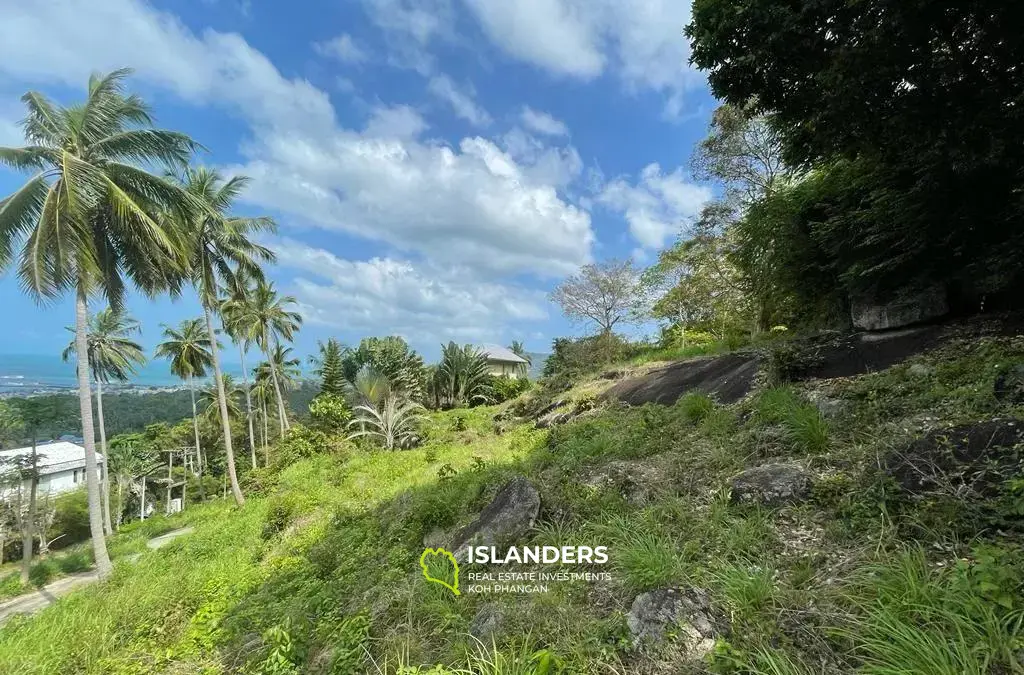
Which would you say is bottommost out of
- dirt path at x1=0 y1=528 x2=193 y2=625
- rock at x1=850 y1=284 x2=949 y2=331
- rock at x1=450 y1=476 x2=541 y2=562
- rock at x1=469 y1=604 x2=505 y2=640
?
dirt path at x1=0 y1=528 x2=193 y2=625

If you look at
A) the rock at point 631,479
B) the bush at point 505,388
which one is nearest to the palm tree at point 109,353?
the bush at point 505,388

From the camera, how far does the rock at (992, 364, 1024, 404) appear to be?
3.45 metres

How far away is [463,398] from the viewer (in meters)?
32.2

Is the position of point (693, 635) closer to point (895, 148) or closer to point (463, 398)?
point (895, 148)

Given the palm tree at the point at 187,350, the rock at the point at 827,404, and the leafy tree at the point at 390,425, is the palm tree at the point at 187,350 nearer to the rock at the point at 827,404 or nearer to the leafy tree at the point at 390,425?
the leafy tree at the point at 390,425

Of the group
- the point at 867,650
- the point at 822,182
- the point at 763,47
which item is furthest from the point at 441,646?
the point at 822,182

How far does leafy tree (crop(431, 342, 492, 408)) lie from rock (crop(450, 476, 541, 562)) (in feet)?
87.2

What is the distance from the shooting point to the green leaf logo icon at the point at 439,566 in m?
3.95

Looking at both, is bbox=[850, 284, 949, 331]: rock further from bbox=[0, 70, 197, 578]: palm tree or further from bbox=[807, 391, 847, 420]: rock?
bbox=[0, 70, 197, 578]: palm tree

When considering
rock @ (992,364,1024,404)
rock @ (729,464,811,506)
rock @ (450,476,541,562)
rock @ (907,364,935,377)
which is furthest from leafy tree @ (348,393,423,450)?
rock @ (992,364,1024,404)

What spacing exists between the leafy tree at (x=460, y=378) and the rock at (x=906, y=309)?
26.2m

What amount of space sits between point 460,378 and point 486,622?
2929 centimetres

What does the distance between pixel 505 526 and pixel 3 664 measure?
18.9 feet

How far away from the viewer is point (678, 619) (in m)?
2.57
